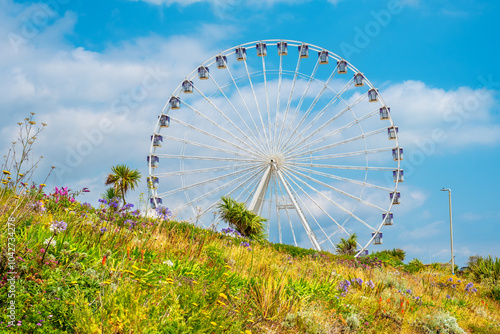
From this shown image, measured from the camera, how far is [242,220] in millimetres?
20922

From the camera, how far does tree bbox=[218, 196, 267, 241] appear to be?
2086 centimetres

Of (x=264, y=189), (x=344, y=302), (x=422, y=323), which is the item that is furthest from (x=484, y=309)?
(x=264, y=189)

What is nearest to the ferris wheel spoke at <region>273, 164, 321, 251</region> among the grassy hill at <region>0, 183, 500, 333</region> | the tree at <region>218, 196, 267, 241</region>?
the tree at <region>218, 196, 267, 241</region>

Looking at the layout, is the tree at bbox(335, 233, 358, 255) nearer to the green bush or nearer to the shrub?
the green bush

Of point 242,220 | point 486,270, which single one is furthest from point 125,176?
point 486,270

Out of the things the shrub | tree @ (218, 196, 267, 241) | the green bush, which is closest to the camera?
the shrub

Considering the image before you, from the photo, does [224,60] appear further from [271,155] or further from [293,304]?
[293,304]

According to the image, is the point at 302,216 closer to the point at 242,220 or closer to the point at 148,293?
the point at 242,220

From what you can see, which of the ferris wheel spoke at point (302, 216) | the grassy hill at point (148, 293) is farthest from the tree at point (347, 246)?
the grassy hill at point (148, 293)

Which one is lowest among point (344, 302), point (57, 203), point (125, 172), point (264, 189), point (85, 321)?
point (85, 321)

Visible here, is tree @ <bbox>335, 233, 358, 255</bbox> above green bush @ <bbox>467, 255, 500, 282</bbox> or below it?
above

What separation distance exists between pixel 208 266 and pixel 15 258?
9.41 ft

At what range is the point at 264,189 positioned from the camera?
28500 mm

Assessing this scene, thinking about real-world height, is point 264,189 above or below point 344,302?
above
